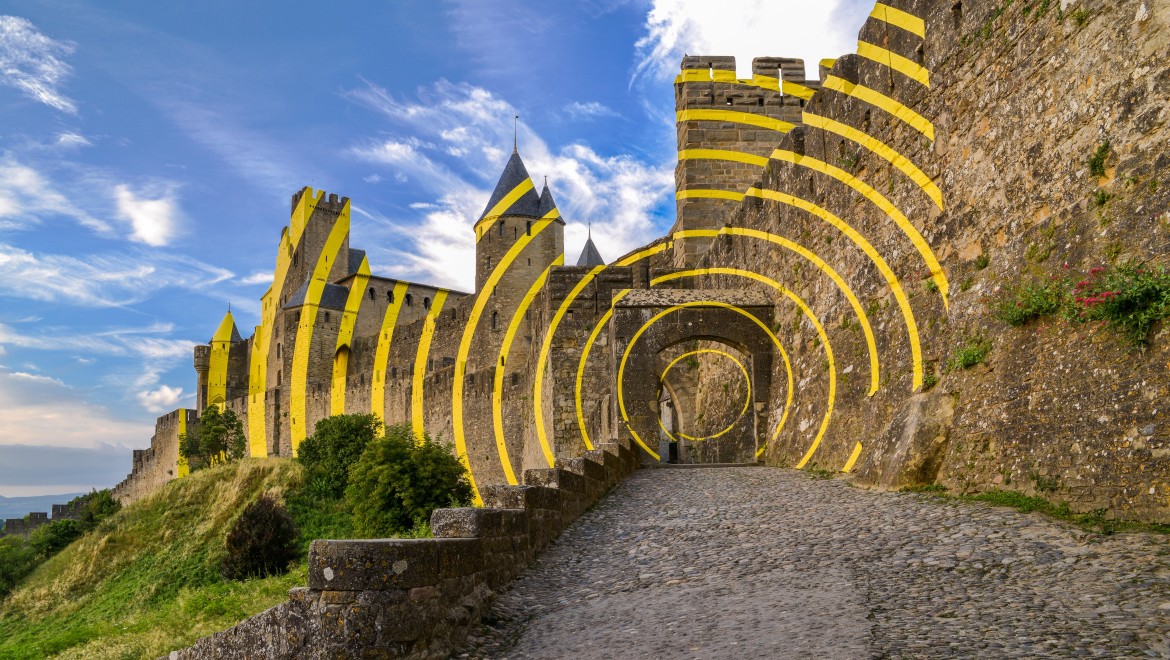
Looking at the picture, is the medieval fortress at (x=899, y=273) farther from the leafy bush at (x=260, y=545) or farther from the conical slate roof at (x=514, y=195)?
the conical slate roof at (x=514, y=195)

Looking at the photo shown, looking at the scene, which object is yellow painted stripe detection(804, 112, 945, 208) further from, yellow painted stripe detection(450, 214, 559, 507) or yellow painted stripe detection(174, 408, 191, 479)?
yellow painted stripe detection(174, 408, 191, 479)

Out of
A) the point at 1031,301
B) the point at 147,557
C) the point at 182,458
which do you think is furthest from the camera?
the point at 182,458

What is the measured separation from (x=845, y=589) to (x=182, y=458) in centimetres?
4718

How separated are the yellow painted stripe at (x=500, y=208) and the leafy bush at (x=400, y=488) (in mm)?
22247

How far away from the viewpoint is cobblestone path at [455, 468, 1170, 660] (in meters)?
4.02

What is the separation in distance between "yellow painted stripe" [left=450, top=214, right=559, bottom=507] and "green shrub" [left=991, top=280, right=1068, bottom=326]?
19354mm

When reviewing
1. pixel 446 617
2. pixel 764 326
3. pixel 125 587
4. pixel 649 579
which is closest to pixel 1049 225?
pixel 649 579

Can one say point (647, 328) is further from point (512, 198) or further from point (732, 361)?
point (512, 198)

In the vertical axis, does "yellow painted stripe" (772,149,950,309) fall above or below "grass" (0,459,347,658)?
above

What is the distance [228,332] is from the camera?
53.9 metres

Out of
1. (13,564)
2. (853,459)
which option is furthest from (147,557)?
(853,459)

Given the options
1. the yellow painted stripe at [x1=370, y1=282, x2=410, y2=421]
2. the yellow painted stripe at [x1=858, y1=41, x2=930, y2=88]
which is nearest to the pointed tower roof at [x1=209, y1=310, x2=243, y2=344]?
the yellow painted stripe at [x1=370, y1=282, x2=410, y2=421]

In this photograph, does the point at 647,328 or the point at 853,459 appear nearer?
the point at 853,459

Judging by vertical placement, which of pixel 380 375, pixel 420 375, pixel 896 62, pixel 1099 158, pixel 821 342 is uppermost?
pixel 896 62
